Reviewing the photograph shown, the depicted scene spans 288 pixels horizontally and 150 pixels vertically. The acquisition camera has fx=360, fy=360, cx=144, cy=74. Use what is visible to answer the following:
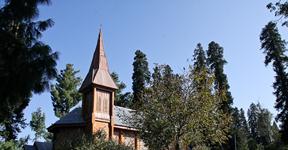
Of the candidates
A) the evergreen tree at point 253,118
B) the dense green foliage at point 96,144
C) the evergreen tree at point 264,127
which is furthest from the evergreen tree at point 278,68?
the evergreen tree at point 253,118

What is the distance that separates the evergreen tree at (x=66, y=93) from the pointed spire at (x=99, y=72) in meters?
14.7

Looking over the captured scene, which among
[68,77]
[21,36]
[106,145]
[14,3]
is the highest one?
[68,77]

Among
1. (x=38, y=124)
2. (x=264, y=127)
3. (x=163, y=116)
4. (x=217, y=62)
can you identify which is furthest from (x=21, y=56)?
(x=264, y=127)

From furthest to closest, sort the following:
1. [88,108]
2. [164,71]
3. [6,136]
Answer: [6,136]
[88,108]
[164,71]

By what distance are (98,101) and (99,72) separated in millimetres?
3165

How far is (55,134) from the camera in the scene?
3253 cm

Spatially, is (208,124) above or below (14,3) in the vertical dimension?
below

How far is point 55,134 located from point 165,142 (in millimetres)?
13136

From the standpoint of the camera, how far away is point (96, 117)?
30875mm

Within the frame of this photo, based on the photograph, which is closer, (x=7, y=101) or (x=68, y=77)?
(x=7, y=101)

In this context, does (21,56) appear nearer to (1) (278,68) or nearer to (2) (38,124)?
(1) (278,68)

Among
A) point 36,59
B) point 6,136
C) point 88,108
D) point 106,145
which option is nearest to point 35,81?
point 36,59

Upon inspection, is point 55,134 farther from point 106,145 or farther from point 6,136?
point 106,145

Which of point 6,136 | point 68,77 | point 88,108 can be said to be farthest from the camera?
point 68,77
